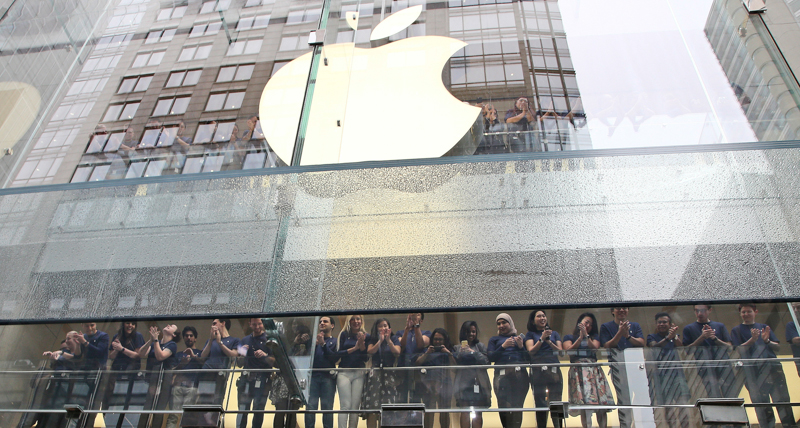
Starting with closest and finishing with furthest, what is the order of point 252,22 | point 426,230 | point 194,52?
point 426,230
point 194,52
point 252,22

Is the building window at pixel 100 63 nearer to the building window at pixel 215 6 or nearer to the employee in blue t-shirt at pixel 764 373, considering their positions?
the building window at pixel 215 6

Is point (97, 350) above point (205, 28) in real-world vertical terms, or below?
below

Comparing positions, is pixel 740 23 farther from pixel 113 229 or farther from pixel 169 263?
pixel 113 229

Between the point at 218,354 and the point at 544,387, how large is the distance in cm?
98

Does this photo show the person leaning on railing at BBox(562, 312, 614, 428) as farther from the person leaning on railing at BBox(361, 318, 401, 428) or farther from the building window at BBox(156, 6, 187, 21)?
the building window at BBox(156, 6, 187, 21)

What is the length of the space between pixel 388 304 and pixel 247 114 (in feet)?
4.28

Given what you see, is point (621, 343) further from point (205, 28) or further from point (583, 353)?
point (205, 28)

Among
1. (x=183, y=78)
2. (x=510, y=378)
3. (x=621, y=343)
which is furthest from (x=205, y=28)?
(x=621, y=343)

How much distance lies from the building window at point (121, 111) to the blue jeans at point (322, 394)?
180cm

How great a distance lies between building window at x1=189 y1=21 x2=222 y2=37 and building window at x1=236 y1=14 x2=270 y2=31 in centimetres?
14

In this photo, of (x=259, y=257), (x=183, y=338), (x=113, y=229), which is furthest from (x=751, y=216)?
(x=113, y=229)

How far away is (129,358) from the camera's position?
66.5 inches

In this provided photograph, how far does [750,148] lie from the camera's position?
1.90 m

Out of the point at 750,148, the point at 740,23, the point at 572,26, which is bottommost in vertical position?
the point at 750,148
